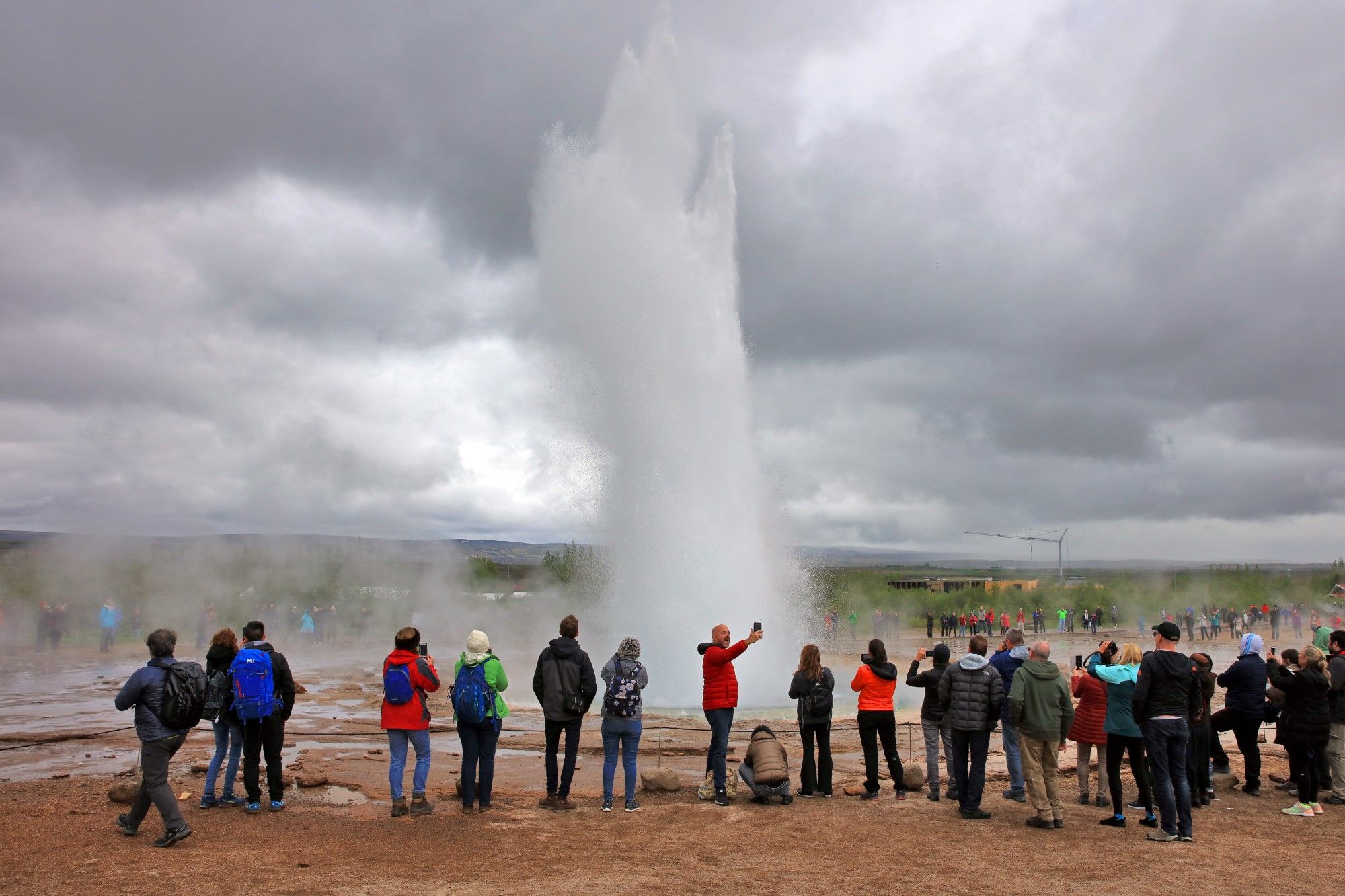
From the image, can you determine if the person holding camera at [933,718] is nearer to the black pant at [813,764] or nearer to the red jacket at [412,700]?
the black pant at [813,764]

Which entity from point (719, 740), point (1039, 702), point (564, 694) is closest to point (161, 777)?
point (564, 694)

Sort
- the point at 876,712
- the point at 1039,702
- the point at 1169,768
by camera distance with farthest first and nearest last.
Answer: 1. the point at 876,712
2. the point at 1039,702
3. the point at 1169,768

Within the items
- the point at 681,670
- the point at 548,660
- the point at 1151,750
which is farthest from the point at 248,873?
the point at 681,670

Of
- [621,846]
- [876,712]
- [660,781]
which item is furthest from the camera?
[660,781]

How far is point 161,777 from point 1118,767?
7.50 m

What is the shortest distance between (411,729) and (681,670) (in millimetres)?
9412

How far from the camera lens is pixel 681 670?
16734 millimetres

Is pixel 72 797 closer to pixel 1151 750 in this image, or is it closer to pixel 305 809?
pixel 305 809

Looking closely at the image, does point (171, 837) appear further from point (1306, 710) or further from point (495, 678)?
point (1306, 710)

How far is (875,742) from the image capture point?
8.85 meters

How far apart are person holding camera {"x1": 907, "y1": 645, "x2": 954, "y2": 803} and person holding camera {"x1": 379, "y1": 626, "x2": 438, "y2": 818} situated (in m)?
4.30

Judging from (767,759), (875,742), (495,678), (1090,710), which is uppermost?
(495,678)

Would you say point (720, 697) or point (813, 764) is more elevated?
point (720, 697)

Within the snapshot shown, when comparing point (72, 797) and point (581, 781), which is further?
point (581, 781)
